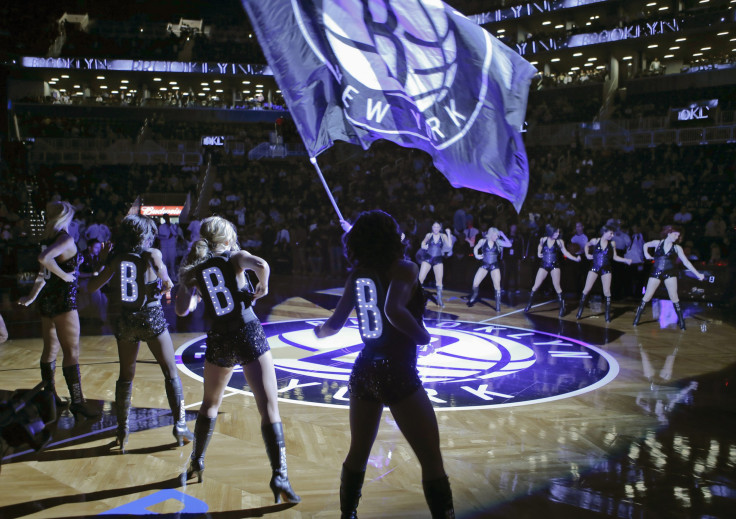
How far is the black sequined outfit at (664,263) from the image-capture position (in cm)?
955

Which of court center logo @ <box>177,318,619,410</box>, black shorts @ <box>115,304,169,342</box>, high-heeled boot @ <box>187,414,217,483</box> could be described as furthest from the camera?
court center logo @ <box>177,318,619,410</box>

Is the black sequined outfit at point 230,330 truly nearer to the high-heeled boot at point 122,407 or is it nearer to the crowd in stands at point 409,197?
the high-heeled boot at point 122,407

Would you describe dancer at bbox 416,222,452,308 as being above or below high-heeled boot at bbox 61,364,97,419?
above

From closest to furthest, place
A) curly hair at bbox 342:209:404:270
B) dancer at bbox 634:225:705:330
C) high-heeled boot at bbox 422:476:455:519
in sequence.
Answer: high-heeled boot at bbox 422:476:455:519 → curly hair at bbox 342:209:404:270 → dancer at bbox 634:225:705:330

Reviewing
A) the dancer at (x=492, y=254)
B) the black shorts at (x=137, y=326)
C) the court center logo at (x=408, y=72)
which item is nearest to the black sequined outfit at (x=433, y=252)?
the dancer at (x=492, y=254)

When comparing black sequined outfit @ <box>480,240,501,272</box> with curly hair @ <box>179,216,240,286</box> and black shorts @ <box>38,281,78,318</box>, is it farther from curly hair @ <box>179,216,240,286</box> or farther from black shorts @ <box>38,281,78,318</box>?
curly hair @ <box>179,216,240,286</box>

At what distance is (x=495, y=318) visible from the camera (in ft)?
33.9

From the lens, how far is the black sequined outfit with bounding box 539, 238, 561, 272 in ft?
35.8

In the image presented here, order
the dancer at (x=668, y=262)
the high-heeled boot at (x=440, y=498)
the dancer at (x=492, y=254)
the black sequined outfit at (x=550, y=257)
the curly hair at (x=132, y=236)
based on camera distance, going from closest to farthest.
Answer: the high-heeled boot at (x=440, y=498)
the curly hair at (x=132, y=236)
the dancer at (x=668, y=262)
the black sequined outfit at (x=550, y=257)
the dancer at (x=492, y=254)

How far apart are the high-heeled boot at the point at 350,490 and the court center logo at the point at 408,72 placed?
13.0 ft

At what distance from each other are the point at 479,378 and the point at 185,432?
331 centimetres

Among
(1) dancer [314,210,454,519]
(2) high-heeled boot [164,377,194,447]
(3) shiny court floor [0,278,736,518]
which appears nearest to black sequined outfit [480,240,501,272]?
(3) shiny court floor [0,278,736,518]

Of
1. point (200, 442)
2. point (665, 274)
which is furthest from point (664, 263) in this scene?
point (200, 442)

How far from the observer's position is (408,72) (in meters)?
6.09
